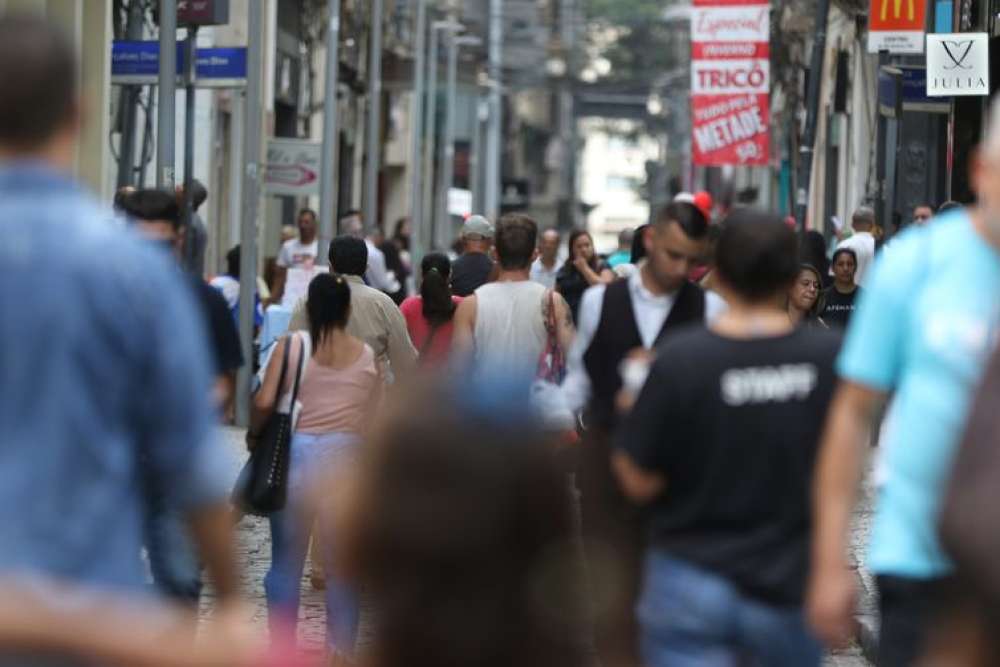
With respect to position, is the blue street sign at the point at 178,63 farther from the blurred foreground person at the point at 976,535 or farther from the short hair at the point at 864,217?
the blurred foreground person at the point at 976,535

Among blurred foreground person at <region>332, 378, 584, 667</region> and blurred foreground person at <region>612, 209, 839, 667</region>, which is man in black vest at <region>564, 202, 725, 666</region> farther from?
blurred foreground person at <region>332, 378, 584, 667</region>

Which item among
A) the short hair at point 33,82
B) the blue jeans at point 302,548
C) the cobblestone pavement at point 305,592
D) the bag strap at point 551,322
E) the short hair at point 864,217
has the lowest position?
Answer: the cobblestone pavement at point 305,592

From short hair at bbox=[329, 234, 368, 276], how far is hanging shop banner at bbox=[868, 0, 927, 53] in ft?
30.4

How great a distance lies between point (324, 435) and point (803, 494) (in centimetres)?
428

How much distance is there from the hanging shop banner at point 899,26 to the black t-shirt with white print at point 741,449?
15.4 meters

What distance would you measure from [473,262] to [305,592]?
419 centimetres

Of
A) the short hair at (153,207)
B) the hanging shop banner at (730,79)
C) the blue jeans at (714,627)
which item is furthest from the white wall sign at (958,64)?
the blue jeans at (714,627)

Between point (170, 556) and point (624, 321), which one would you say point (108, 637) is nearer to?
point (170, 556)

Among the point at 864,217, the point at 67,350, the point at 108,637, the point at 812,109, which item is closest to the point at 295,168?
the point at 812,109

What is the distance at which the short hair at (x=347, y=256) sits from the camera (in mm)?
12539

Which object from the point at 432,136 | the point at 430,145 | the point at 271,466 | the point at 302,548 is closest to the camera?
the point at 271,466

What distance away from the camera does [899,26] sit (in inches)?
824

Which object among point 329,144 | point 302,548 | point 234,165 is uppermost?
point 329,144

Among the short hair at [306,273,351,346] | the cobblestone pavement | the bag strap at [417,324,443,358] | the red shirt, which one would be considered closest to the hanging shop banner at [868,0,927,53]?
the cobblestone pavement
